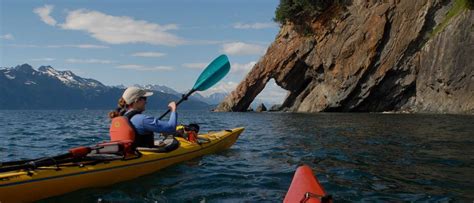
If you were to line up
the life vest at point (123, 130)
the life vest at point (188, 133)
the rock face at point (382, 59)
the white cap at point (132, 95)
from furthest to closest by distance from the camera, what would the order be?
the rock face at point (382, 59), the life vest at point (188, 133), the white cap at point (132, 95), the life vest at point (123, 130)

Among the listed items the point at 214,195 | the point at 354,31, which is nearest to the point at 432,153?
the point at 214,195

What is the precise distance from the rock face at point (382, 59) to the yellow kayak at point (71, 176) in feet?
109

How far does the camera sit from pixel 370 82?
43625 mm

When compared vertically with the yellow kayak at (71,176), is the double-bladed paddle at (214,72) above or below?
above

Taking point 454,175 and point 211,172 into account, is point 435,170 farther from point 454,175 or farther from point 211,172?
point 211,172

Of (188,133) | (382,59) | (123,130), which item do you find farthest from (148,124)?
(382,59)

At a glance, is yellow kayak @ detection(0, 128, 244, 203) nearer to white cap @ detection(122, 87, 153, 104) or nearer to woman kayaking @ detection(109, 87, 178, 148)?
woman kayaking @ detection(109, 87, 178, 148)

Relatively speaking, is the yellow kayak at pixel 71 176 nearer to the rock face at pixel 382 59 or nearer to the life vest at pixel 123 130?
the life vest at pixel 123 130

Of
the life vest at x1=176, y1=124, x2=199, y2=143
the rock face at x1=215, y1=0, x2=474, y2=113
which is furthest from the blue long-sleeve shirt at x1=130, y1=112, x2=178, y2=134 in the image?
the rock face at x1=215, y1=0, x2=474, y2=113

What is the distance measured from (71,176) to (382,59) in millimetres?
39745

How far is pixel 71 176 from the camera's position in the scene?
7.62 meters

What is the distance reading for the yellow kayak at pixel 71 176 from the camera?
681 centimetres

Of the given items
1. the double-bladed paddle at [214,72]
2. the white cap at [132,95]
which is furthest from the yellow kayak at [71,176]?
the double-bladed paddle at [214,72]

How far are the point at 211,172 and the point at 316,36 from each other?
4141cm
